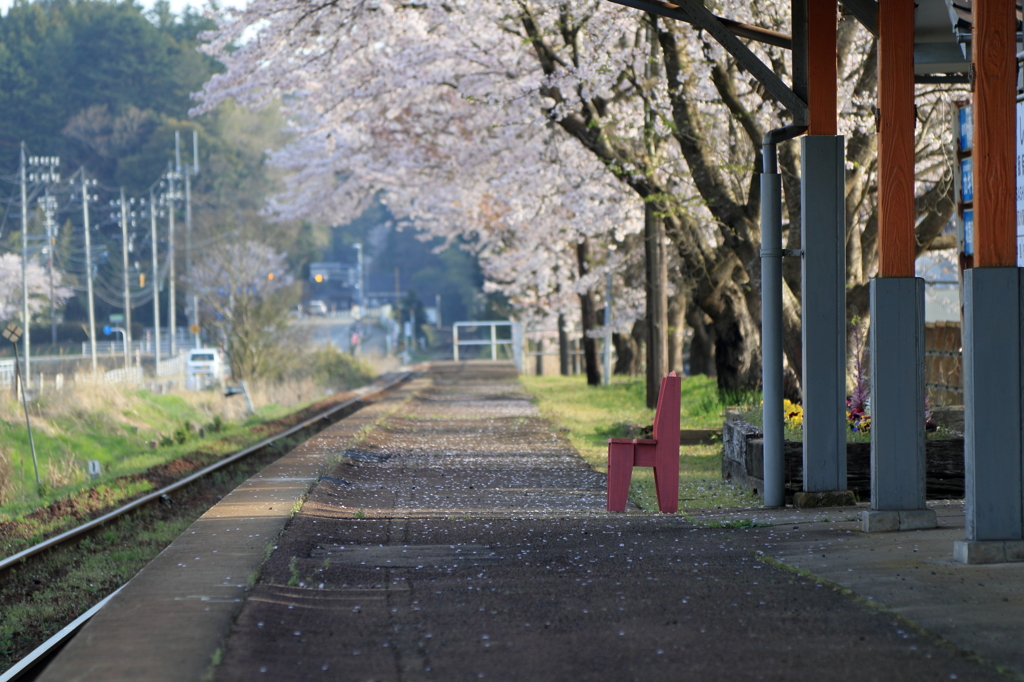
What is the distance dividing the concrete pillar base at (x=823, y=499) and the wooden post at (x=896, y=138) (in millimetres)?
2045

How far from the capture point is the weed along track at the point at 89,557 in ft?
24.1

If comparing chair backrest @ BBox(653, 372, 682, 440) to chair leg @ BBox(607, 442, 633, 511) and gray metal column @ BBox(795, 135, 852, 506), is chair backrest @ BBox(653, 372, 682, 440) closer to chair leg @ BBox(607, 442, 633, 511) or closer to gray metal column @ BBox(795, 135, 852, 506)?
chair leg @ BBox(607, 442, 633, 511)

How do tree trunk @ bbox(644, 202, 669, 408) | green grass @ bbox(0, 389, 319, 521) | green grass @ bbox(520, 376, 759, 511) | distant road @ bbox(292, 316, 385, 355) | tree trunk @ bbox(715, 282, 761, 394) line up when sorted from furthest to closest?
distant road @ bbox(292, 316, 385, 355) < tree trunk @ bbox(644, 202, 669, 408) < tree trunk @ bbox(715, 282, 761, 394) < green grass @ bbox(0, 389, 319, 521) < green grass @ bbox(520, 376, 759, 511)

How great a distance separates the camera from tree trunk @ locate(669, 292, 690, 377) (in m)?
26.4

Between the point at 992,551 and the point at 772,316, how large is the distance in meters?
3.09

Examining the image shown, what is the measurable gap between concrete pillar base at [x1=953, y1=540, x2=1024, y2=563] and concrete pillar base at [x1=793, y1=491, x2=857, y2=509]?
2531mm

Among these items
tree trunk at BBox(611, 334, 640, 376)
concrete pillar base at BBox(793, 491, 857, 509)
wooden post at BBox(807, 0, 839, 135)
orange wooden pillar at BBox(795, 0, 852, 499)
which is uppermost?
wooden post at BBox(807, 0, 839, 135)

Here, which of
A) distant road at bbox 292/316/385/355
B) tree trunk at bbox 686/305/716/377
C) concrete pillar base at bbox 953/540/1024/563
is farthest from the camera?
distant road at bbox 292/316/385/355

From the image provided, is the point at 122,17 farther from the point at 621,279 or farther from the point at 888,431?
the point at 888,431

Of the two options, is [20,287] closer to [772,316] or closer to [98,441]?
[98,441]

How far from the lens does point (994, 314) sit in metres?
5.86

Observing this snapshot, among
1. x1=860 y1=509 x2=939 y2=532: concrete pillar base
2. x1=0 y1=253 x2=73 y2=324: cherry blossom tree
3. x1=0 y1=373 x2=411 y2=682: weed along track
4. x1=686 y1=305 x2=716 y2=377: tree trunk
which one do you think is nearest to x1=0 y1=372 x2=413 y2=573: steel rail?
x1=0 y1=373 x2=411 y2=682: weed along track

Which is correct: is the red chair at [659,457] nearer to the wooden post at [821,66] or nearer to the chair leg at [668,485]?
the chair leg at [668,485]

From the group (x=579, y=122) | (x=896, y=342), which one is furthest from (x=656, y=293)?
(x=896, y=342)
